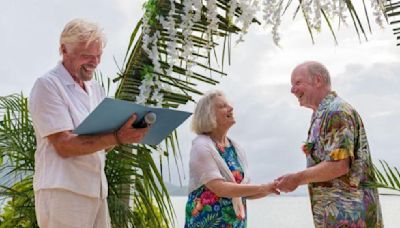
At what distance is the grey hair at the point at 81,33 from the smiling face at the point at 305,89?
885 millimetres

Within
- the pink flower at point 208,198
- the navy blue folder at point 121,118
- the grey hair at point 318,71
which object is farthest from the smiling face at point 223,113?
the navy blue folder at point 121,118

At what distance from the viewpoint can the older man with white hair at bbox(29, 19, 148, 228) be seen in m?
1.68

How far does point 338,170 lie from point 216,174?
1.71 feet

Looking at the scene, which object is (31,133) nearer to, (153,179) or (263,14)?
(153,179)

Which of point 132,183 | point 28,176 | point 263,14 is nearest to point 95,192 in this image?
point 263,14

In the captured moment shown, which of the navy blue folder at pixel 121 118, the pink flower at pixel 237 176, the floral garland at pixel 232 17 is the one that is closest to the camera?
the floral garland at pixel 232 17

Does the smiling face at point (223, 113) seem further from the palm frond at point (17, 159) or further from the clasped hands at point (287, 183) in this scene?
the palm frond at point (17, 159)

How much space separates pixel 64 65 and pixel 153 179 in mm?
1261

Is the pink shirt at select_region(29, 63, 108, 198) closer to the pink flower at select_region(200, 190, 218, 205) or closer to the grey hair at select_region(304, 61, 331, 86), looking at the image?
the pink flower at select_region(200, 190, 218, 205)

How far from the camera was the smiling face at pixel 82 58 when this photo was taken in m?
1.76

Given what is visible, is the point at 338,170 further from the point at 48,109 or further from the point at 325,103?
the point at 48,109

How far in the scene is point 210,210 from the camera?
8.23 ft

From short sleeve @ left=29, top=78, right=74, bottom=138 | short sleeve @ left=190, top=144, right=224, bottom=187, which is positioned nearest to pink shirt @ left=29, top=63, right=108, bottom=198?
short sleeve @ left=29, top=78, right=74, bottom=138

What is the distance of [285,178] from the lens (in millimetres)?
2432
